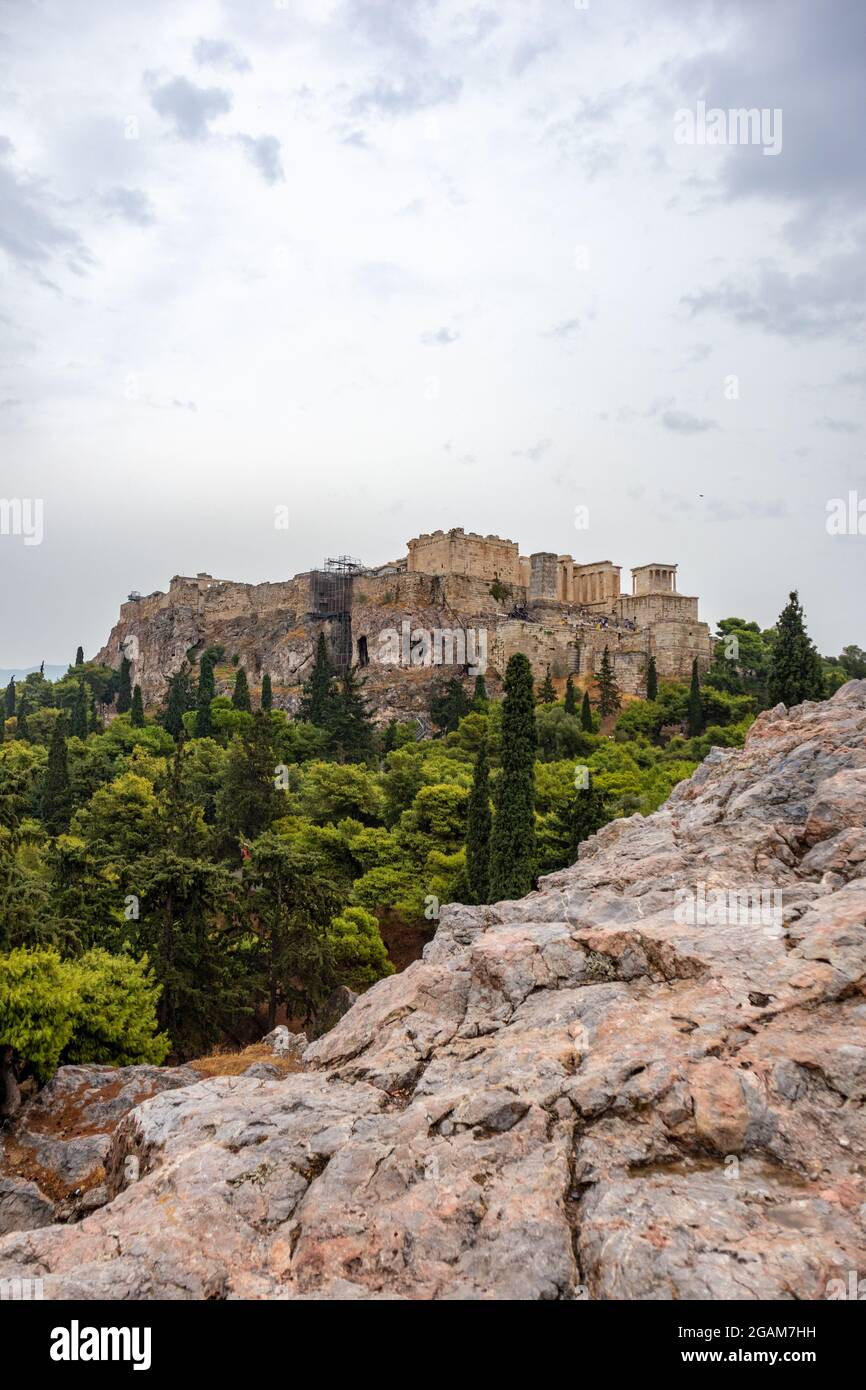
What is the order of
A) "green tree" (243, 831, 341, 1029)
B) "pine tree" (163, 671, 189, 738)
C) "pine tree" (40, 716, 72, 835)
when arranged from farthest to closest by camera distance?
"pine tree" (163, 671, 189, 738), "pine tree" (40, 716, 72, 835), "green tree" (243, 831, 341, 1029)

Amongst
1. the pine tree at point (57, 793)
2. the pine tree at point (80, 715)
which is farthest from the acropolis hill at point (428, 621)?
the pine tree at point (57, 793)

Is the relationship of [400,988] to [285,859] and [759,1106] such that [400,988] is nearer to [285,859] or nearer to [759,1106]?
[759,1106]

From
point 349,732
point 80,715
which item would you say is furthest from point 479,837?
point 80,715

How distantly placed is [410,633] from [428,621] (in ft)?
6.46

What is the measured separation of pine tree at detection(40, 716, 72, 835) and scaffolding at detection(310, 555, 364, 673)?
1466 inches

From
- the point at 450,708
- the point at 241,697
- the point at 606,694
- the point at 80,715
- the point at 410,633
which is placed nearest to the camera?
the point at 450,708

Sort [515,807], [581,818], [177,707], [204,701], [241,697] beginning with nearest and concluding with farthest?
[515,807], [581,818], [241,697], [177,707], [204,701]

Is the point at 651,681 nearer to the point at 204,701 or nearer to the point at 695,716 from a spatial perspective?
the point at 695,716

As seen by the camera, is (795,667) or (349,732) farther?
(349,732)

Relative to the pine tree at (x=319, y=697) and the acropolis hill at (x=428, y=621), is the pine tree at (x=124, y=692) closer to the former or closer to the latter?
the acropolis hill at (x=428, y=621)

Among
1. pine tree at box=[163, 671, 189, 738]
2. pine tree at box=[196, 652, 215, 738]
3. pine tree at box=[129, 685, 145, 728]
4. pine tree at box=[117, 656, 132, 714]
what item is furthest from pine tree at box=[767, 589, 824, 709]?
pine tree at box=[117, 656, 132, 714]

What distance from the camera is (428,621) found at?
7019cm

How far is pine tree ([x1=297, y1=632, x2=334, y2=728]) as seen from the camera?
177 feet

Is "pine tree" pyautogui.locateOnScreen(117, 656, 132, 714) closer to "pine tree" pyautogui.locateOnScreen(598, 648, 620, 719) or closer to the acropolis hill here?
the acropolis hill
